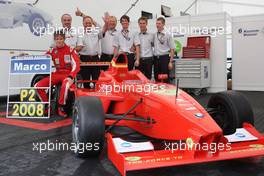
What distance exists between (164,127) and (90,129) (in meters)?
0.60

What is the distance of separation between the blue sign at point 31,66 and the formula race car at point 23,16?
4.90 ft

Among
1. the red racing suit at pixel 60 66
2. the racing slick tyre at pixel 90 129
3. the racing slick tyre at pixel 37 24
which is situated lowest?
the racing slick tyre at pixel 90 129

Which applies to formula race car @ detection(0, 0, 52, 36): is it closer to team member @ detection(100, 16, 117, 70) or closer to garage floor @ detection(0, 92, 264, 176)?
team member @ detection(100, 16, 117, 70)

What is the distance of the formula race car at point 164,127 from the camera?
2.23 meters

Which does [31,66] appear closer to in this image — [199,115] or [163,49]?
[163,49]

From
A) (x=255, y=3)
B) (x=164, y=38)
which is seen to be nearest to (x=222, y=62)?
(x=164, y=38)

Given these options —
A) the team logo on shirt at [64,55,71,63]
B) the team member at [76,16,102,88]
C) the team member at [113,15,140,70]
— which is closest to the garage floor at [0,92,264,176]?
the team logo on shirt at [64,55,71,63]

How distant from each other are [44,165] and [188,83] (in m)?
5.78

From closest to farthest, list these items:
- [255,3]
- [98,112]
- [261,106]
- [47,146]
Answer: [98,112]
[47,146]
[261,106]
[255,3]

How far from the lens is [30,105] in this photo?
477 centimetres

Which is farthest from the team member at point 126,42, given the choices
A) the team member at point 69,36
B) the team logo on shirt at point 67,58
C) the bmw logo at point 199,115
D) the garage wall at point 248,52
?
the garage wall at point 248,52

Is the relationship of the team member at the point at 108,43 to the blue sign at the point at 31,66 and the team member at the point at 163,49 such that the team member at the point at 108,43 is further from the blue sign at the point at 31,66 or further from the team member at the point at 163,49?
the blue sign at the point at 31,66

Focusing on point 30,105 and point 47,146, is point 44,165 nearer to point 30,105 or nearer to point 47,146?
point 47,146

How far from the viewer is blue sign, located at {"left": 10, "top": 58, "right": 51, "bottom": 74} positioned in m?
4.93
